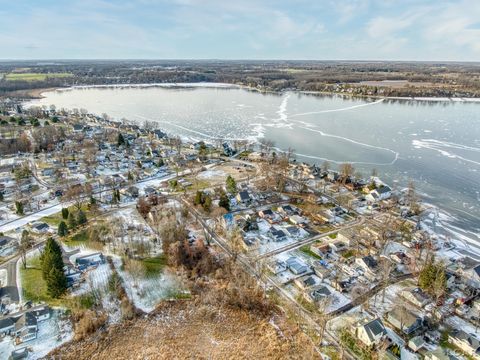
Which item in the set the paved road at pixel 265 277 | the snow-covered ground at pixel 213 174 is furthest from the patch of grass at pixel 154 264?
the snow-covered ground at pixel 213 174

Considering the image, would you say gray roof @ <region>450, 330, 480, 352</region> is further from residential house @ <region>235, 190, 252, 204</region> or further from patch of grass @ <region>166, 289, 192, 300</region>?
residential house @ <region>235, 190, 252, 204</region>

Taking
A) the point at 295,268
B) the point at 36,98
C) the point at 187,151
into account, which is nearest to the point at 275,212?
the point at 295,268

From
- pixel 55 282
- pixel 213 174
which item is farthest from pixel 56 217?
pixel 213 174

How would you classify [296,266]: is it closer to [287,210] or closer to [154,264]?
[287,210]

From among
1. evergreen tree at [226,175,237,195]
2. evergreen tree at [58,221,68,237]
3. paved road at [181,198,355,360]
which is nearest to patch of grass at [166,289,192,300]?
A: paved road at [181,198,355,360]

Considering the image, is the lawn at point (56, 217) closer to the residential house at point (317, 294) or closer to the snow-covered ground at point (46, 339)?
the snow-covered ground at point (46, 339)

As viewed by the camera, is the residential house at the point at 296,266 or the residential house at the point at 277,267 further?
the residential house at the point at 277,267
